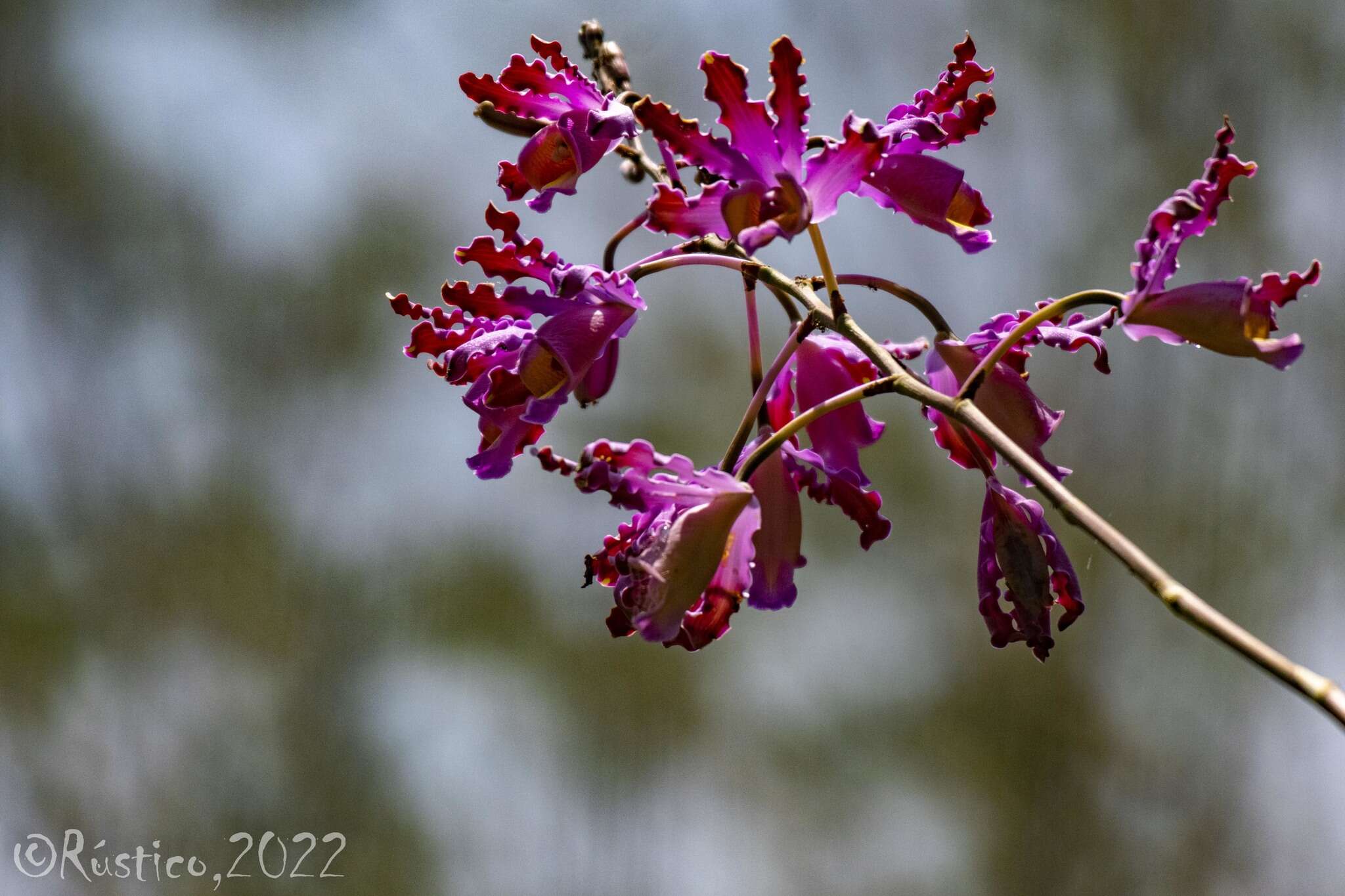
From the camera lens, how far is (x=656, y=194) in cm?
30

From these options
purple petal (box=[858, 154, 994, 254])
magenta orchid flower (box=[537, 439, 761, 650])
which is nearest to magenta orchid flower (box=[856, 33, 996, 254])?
purple petal (box=[858, 154, 994, 254])

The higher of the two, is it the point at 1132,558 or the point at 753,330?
the point at 753,330

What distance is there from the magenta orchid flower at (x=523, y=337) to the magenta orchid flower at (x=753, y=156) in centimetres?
4

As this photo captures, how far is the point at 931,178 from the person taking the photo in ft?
1.08

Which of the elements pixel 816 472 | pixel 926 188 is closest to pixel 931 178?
pixel 926 188

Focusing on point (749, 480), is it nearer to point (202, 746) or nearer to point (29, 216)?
point (202, 746)

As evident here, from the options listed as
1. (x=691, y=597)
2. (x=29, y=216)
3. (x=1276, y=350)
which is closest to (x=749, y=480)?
(x=691, y=597)

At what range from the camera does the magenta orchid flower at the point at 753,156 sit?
30cm

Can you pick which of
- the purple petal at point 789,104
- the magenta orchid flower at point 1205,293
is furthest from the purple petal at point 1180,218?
the purple petal at point 789,104

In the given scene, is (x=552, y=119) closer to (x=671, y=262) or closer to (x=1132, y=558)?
(x=671, y=262)

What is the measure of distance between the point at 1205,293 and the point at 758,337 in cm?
17

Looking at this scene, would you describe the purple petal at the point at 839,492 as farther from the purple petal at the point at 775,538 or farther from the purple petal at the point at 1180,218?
the purple petal at the point at 1180,218

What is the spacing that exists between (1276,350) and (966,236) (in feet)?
0.32

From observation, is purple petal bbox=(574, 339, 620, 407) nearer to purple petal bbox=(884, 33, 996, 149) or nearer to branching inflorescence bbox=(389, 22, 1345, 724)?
branching inflorescence bbox=(389, 22, 1345, 724)
